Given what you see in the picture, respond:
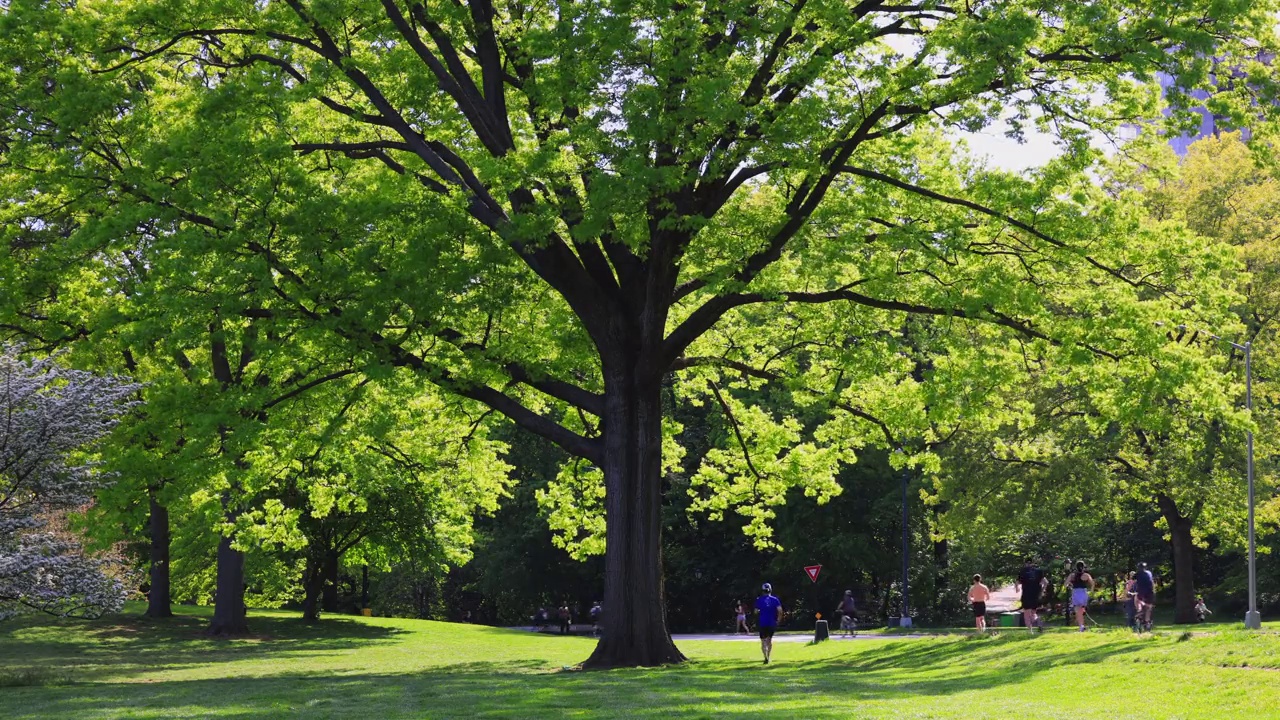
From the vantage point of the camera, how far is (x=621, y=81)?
19.2 m

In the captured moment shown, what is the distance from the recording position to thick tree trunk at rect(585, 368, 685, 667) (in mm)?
21391

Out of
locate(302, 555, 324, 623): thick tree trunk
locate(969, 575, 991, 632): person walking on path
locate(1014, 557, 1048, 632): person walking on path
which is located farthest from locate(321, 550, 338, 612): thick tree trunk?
locate(1014, 557, 1048, 632): person walking on path

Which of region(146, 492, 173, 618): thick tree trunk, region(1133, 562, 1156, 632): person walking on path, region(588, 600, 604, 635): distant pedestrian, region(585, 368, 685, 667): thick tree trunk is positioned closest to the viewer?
region(585, 368, 685, 667): thick tree trunk

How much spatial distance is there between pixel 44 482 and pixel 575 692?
24.2ft

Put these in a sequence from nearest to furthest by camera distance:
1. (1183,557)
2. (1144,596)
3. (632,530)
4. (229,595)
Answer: (632,530) → (1144,596) → (229,595) → (1183,557)

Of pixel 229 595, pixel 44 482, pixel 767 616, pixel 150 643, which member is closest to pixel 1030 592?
pixel 767 616

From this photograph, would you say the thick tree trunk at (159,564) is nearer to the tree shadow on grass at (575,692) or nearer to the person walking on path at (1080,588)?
the tree shadow on grass at (575,692)

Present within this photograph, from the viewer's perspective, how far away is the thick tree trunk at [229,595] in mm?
36312

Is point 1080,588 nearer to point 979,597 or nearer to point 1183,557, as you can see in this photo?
point 979,597

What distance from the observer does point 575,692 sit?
54.3ft

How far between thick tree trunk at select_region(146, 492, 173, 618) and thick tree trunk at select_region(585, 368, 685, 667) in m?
20.0

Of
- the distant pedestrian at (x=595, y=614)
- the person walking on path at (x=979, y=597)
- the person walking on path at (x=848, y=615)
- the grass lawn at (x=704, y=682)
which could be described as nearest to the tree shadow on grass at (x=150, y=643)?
the grass lawn at (x=704, y=682)

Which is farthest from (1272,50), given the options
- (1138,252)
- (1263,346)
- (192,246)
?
(1263,346)

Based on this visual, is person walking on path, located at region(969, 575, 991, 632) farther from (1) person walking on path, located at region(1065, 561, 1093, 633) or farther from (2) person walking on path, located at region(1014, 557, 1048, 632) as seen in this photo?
(1) person walking on path, located at region(1065, 561, 1093, 633)
